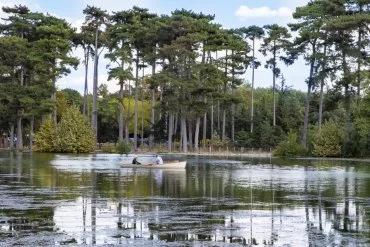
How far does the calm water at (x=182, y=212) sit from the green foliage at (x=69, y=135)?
145 ft

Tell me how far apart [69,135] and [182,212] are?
58.5 meters

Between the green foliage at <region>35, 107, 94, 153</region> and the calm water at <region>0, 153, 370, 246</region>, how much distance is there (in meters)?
44.3

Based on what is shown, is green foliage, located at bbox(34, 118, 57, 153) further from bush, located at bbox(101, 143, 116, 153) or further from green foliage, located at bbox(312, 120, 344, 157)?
green foliage, located at bbox(312, 120, 344, 157)

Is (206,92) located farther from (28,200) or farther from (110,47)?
(28,200)

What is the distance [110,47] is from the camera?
268 ft

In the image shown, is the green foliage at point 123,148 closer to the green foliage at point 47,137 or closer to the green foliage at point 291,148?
the green foliage at point 47,137

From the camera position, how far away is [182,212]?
65.7 feet

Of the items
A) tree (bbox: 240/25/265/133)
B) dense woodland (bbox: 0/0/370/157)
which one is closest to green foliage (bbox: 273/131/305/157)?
dense woodland (bbox: 0/0/370/157)

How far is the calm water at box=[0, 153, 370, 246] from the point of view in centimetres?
1539

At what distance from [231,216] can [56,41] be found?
201 ft

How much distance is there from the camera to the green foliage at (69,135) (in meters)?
77.1

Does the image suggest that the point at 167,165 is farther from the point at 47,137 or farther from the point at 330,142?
the point at 47,137

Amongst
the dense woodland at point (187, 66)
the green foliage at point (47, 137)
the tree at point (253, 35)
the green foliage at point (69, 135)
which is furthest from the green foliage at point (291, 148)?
the green foliage at point (47, 137)

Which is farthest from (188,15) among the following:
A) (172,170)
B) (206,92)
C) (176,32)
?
(172,170)
